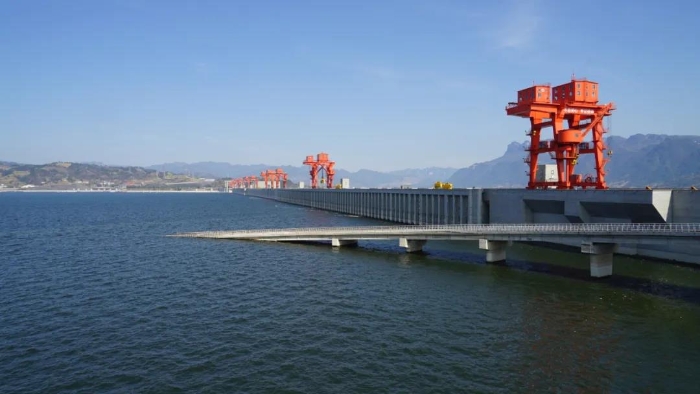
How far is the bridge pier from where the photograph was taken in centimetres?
4331

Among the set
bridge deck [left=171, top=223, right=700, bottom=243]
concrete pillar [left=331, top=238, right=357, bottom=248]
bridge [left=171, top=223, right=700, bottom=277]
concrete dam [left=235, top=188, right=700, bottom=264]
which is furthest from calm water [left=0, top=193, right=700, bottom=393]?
concrete pillar [left=331, top=238, right=357, bottom=248]

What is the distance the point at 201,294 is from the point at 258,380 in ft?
62.4

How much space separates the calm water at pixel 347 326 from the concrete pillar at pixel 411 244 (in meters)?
5.51

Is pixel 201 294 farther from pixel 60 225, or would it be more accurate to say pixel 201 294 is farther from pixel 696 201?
pixel 60 225

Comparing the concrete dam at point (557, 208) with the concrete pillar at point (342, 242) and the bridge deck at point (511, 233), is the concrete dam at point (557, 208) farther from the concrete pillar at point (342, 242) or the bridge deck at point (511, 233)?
the concrete pillar at point (342, 242)

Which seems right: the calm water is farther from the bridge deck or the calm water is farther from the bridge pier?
the bridge deck

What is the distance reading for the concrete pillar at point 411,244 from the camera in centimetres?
Answer: 6022

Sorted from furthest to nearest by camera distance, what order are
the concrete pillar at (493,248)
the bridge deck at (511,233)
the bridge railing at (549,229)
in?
the concrete pillar at (493,248) → the bridge railing at (549,229) → the bridge deck at (511,233)

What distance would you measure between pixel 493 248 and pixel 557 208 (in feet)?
52.9

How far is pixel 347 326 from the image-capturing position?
101ft

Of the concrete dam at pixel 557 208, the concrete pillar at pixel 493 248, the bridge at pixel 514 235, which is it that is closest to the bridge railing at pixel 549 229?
the bridge at pixel 514 235

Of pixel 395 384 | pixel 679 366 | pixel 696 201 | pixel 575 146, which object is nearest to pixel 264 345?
pixel 395 384

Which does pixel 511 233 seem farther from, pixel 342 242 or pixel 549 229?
pixel 342 242

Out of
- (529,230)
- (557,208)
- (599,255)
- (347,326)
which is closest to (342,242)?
(529,230)
